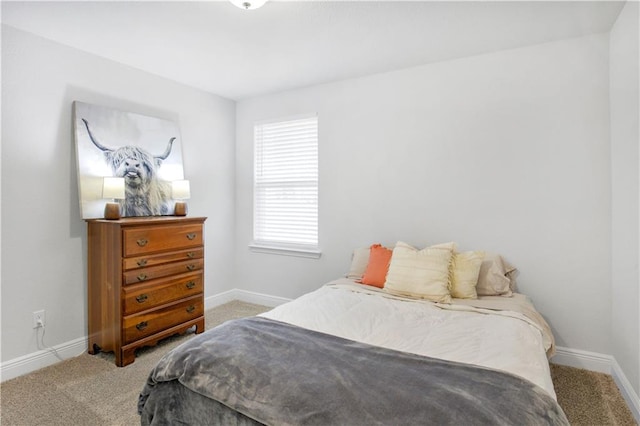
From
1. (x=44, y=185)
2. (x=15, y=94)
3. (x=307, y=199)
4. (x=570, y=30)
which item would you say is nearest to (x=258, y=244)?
(x=307, y=199)

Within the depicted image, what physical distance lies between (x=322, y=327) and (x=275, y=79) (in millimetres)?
2579

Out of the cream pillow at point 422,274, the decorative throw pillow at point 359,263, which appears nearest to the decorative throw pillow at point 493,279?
the cream pillow at point 422,274

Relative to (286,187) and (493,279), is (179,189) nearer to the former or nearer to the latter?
(286,187)

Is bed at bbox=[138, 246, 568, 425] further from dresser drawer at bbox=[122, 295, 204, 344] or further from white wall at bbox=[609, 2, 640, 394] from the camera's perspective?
dresser drawer at bbox=[122, 295, 204, 344]

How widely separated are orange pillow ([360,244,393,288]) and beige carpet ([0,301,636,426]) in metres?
1.36

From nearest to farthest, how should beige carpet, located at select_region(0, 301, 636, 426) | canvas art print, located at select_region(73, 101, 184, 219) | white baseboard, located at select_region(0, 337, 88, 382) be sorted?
beige carpet, located at select_region(0, 301, 636, 426) → white baseboard, located at select_region(0, 337, 88, 382) → canvas art print, located at select_region(73, 101, 184, 219)

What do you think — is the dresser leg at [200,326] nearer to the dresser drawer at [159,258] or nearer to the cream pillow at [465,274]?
the dresser drawer at [159,258]

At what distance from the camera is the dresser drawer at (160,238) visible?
8.50 ft

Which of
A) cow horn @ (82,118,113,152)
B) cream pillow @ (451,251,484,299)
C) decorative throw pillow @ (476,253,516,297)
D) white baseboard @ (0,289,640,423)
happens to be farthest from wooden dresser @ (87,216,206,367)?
decorative throw pillow @ (476,253,516,297)

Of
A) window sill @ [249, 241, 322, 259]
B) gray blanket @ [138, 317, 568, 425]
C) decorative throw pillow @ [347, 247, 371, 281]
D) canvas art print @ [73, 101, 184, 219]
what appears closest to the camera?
gray blanket @ [138, 317, 568, 425]

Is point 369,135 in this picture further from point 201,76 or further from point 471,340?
point 471,340

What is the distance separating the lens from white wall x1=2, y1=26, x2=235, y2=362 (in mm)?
2381

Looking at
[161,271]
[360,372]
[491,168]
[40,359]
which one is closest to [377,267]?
[491,168]

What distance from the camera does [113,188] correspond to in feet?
8.84
